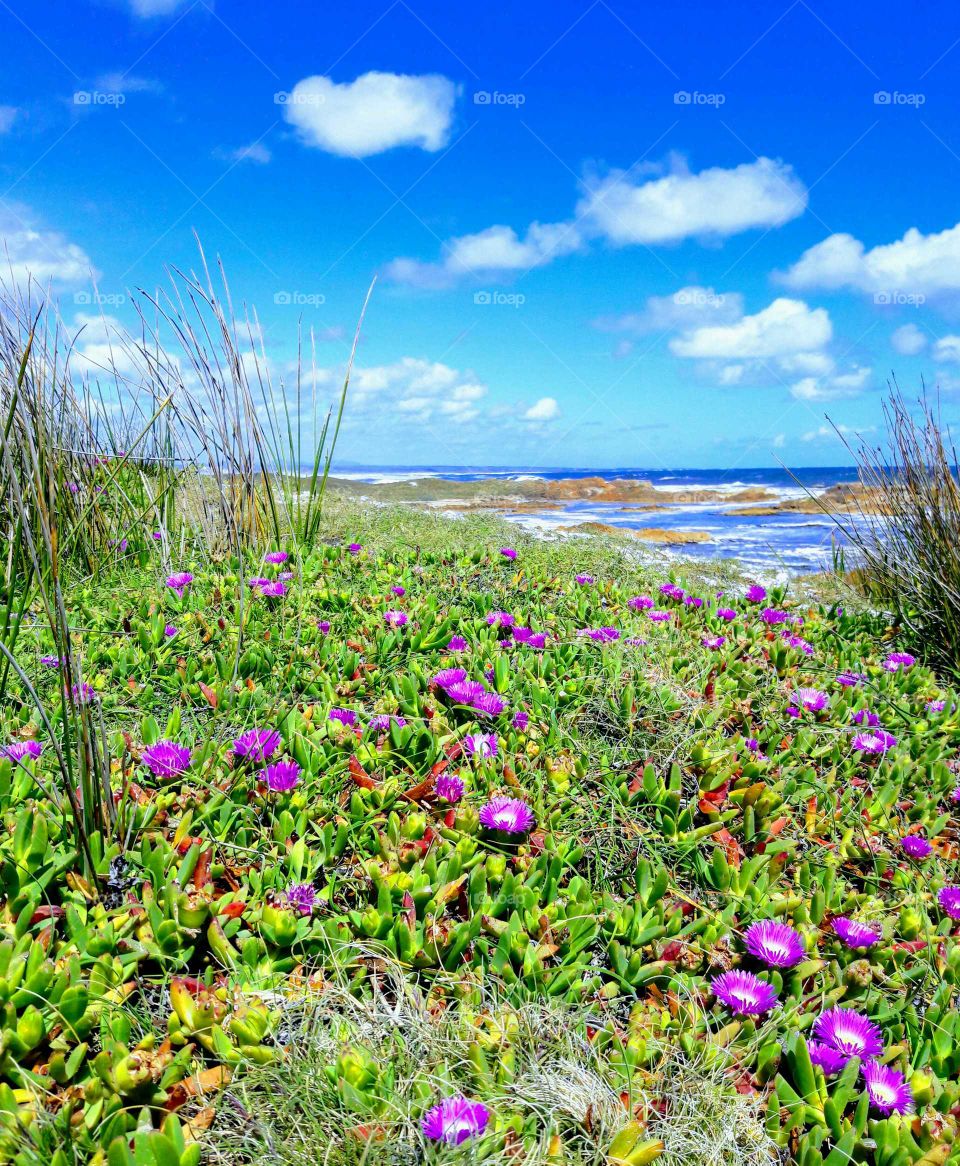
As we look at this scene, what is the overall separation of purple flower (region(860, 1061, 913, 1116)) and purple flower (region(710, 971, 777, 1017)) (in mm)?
160

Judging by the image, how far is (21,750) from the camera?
1683mm

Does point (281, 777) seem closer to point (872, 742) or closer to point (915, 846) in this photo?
point (915, 846)

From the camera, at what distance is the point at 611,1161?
98cm

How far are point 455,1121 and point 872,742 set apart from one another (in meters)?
1.67

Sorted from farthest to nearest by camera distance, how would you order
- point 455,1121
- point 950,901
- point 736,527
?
point 736,527, point 950,901, point 455,1121

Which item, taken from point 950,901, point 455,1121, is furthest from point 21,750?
point 950,901

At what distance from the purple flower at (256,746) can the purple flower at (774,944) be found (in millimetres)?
1108

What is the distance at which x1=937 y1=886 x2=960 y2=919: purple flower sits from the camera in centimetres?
155

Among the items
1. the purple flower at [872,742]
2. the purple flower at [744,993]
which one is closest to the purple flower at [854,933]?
the purple flower at [744,993]

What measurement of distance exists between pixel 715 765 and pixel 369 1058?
1.20 m

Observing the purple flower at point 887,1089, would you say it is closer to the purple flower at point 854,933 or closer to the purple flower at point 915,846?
the purple flower at point 854,933

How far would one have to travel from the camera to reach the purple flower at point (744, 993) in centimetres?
123

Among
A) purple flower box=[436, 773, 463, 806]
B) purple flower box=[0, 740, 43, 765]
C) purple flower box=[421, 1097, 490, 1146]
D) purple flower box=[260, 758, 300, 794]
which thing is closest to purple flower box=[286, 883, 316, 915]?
purple flower box=[260, 758, 300, 794]

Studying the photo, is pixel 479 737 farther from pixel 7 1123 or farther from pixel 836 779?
pixel 7 1123
